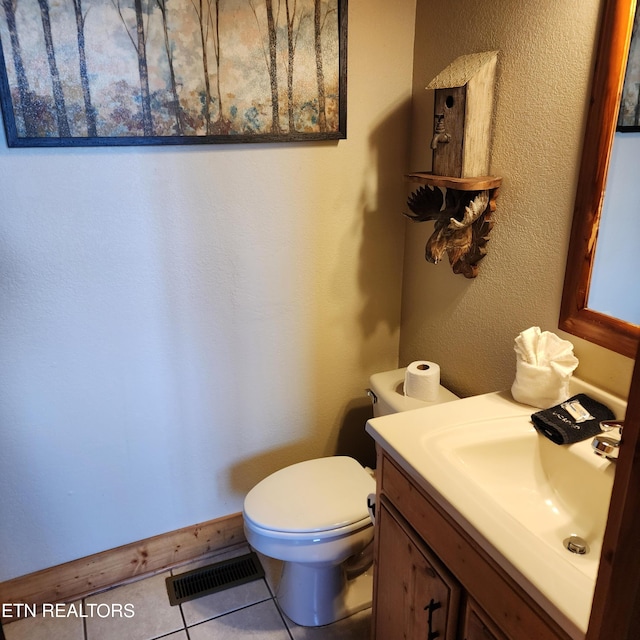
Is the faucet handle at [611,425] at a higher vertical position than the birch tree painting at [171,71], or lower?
lower

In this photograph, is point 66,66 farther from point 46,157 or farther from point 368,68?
point 368,68

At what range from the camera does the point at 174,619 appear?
179cm

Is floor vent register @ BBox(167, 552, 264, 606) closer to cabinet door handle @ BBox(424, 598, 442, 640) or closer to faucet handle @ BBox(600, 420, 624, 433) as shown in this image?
cabinet door handle @ BBox(424, 598, 442, 640)

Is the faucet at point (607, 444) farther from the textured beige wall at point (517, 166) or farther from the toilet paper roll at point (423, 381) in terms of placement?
the toilet paper roll at point (423, 381)

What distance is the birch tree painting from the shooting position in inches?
54.9

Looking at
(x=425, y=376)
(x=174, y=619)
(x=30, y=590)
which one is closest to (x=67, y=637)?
(x=30, y=590)

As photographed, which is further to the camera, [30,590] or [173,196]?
[30,590]

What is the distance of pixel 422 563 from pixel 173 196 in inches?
45.6

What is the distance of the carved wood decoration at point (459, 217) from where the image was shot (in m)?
1.47

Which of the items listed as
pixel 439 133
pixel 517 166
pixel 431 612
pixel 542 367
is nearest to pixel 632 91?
→ pixel 517 166

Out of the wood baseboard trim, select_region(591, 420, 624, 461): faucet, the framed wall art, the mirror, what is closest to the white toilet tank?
the mirror

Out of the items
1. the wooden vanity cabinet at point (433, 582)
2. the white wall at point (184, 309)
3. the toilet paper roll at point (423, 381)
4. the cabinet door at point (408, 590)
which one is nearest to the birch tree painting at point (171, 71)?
the white wall at point (184, 309)

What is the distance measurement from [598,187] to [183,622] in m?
1.71

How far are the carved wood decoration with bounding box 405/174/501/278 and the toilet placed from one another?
1.44 feet
